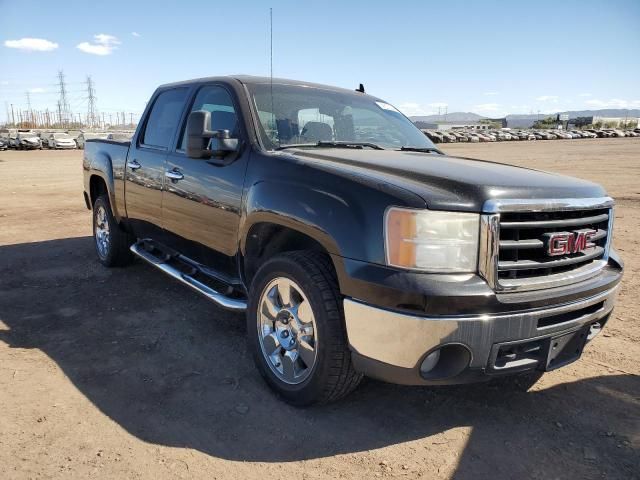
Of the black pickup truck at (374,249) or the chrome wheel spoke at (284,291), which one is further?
the chrome wheel spoke at (284,291)

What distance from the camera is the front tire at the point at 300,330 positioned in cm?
266

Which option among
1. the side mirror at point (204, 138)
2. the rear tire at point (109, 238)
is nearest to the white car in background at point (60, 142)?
the rear tire at point (109, 238)

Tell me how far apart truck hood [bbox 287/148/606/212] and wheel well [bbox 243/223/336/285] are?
1.48 feet

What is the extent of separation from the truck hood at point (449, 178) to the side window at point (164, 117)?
5.17 ft

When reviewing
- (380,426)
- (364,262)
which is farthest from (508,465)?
(364,262)

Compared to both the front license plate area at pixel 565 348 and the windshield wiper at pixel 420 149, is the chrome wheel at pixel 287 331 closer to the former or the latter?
the front license plate area at pixel 565 348

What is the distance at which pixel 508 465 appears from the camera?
2461 mm

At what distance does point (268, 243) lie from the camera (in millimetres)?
3301

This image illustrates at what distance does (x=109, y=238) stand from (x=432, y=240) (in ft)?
14.3

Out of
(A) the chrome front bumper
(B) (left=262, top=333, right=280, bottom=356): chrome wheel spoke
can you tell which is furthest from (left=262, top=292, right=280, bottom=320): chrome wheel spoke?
(A) the chrome front bumper

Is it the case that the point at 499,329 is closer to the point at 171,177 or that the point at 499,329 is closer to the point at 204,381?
the point at 204,381

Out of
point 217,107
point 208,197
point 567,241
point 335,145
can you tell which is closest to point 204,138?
point 208,197

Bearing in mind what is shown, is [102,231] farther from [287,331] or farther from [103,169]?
[287,331]

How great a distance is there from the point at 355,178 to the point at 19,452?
211cm
